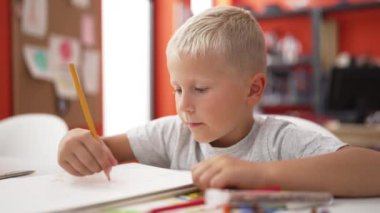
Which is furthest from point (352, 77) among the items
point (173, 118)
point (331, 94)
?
point (173, 118)

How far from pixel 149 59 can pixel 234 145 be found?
331 cm

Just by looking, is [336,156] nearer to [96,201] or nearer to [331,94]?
[96,201]

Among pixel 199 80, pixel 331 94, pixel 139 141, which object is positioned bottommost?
pixel 331 94

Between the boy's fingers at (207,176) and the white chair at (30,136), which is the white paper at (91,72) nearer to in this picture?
the white chair at (30,136)

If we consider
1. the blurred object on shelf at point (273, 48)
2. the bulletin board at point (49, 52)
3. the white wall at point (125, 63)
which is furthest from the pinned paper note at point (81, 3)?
the blurred object on shelf at point (273, 48)

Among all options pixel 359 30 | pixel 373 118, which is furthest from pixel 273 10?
pixel 373 118

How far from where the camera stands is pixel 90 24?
9.89 feet

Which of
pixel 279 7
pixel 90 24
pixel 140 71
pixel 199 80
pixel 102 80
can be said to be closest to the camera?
pixel 199 80

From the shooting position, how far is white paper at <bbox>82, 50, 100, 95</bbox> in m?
2.96

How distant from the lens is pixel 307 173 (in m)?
0.62

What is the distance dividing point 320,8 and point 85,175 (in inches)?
150

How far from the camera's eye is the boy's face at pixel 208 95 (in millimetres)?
841

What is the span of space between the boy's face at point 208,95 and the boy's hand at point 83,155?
168 millimetres

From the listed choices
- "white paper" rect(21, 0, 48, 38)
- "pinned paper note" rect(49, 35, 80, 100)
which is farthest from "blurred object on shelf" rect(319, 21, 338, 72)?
"white paper" rect(21, 0, 48, 38)
